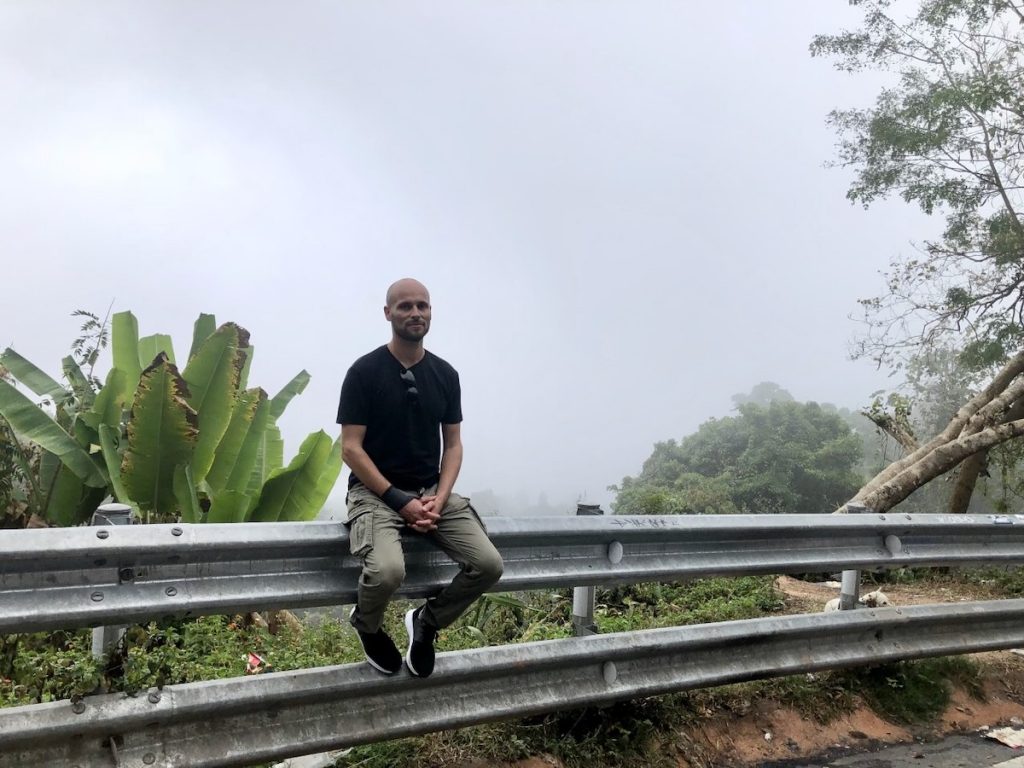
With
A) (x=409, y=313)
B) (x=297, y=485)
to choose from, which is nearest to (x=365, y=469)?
(x=409, y=313)

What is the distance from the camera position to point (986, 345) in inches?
522

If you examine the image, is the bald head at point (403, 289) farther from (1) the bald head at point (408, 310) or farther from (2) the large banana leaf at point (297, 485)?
(2) the large banana leaf at point (297, 485)

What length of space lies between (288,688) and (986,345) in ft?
44.3

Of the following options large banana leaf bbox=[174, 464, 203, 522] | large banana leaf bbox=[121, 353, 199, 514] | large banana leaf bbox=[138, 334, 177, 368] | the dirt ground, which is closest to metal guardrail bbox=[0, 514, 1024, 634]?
the dirt ground

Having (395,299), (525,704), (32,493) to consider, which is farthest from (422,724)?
(32,493)

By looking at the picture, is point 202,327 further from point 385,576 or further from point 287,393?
point 385,576

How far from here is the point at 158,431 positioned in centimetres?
543

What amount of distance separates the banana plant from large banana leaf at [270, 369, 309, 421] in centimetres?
49

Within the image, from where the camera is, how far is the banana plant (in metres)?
5.42

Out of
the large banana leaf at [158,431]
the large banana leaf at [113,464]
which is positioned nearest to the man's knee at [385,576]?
the large banana leaf at [158,431]

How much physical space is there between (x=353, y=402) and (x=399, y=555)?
649 mm

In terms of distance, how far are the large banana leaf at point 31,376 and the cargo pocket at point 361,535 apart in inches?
195

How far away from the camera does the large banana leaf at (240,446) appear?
6.32 metres

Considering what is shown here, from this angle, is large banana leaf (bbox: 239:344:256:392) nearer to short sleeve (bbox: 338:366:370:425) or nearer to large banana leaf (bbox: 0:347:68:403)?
large banana leaf (bbox: 0:347:68:403)
